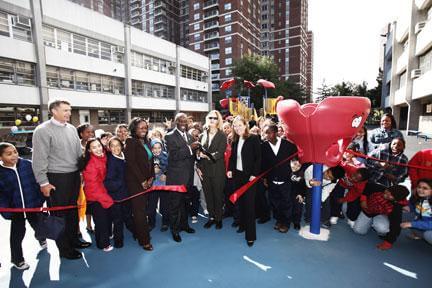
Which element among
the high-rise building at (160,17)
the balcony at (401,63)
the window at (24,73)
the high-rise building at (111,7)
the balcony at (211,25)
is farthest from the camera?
the high-rise building at (160,17)

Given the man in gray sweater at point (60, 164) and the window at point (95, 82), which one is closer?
the man in gray sweater at point (60, 164)

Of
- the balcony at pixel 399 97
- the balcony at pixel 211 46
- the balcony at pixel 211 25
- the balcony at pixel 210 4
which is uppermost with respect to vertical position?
the balcony at pixel 210 4

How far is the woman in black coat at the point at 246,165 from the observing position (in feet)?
10.4

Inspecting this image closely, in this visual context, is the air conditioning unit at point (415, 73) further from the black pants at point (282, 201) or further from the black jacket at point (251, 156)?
the black jacket at point (251, 156)

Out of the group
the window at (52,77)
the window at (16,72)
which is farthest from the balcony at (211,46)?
the window at (16,72)

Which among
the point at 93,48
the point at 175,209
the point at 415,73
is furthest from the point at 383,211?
the point at 93,48

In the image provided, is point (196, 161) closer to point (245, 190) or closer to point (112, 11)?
point (245, 190)

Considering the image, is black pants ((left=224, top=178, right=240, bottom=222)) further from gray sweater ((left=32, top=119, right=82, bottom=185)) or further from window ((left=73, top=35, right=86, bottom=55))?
window ((left=73, top=35, right=86, bottom=55))

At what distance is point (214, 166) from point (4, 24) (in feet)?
63.6

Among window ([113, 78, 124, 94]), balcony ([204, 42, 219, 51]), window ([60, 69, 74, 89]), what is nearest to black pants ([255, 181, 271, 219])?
window ([60, 69, 74, 89])

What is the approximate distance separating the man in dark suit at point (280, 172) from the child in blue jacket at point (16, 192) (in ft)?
9.96

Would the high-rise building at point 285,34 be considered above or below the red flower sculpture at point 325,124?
above

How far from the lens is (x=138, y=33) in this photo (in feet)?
79.9

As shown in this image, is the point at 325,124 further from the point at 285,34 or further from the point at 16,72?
the point at 285,34
